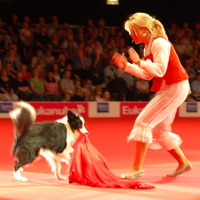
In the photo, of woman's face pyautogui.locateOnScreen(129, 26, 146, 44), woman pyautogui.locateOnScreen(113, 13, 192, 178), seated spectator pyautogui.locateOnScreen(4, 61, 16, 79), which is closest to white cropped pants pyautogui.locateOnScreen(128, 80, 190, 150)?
woman pyautogui.locateOnScreen(113, 13, 192, 178)

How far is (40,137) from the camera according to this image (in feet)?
16.9

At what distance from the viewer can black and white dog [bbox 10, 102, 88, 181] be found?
16.6ft

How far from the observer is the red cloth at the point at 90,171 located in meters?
5.01

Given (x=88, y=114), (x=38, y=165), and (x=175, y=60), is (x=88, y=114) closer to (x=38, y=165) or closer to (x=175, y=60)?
(x=38, y=165)

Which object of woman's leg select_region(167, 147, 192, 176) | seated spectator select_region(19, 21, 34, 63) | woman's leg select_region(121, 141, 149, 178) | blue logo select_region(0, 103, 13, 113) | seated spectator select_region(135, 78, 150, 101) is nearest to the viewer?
woman's leg select_region(121, 141, 149, 178)

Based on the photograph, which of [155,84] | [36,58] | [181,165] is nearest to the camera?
[155,84]

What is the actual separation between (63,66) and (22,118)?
945 cm

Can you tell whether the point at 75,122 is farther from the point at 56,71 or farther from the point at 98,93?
the point at 98,93

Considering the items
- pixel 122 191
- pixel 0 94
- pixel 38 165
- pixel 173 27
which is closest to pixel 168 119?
pixel 122 191

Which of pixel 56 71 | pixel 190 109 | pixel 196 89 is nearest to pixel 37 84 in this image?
pixel 56 71

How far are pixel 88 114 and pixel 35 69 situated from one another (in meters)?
2.01

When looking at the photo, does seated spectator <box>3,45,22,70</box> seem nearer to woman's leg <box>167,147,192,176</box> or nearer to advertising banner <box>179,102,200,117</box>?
advertising banner <box>179,102,200,117</box>

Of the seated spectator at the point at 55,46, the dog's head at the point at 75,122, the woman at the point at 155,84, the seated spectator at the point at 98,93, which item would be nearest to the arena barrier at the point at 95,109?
the seated spectator at the point at 98,93

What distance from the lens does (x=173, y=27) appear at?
17.3 metres
